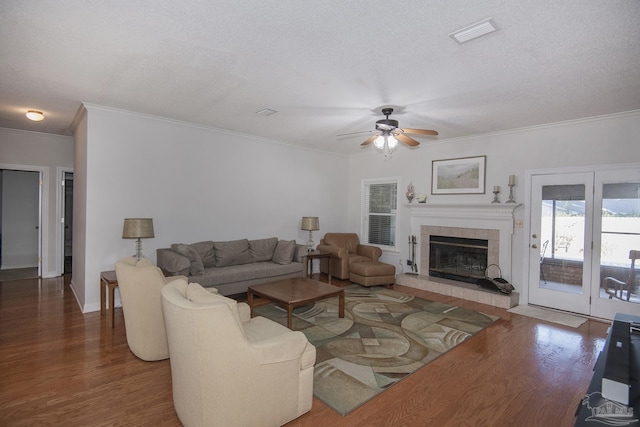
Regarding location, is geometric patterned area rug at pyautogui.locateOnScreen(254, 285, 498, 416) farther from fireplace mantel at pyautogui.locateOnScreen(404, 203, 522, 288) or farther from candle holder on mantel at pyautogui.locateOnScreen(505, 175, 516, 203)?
candle holder on mantel at pyautogui.locateOnScreen(505, 175, 516, 203)

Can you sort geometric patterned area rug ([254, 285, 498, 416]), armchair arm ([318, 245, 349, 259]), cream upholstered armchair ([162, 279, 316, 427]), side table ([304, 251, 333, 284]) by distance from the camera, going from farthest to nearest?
1. armchair arm ([318, 245, 349, 259])
2. side table ([304, 251, 333, 284])
3. geometric patterned area rug ([254, 285, 498, 416])
4. cream upholstered armchair ([162, 279, 316, 427])

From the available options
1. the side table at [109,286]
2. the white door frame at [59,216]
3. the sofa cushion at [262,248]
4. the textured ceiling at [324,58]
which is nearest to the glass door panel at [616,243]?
the textured ceiling at [324,58]

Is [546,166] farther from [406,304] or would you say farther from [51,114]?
[51,114]

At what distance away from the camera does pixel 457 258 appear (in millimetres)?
5980

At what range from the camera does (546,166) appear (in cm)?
487

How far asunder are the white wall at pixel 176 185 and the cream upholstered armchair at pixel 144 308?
1851 mm

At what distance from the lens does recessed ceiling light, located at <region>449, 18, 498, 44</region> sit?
228 cm

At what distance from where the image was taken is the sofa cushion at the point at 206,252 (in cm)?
505

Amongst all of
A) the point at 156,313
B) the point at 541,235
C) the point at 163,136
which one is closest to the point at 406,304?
the point at 541,235

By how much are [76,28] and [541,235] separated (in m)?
6.04

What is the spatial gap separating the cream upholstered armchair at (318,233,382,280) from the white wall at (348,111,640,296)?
0.61 metres

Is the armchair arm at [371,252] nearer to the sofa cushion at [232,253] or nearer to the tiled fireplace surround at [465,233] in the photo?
the tiled fireplace surround at [465,233]

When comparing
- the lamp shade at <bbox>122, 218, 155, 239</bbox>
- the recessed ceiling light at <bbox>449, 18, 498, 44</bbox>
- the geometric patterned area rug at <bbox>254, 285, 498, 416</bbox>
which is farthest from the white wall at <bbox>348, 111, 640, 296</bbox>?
the lamp shade at <bbox>122, 218, 155, 239</bbox>

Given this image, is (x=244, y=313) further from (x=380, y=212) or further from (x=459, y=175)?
(x=380, y=212)
